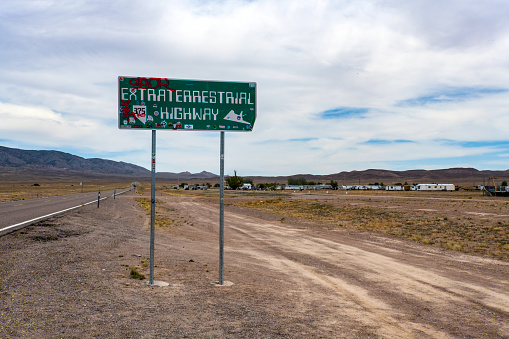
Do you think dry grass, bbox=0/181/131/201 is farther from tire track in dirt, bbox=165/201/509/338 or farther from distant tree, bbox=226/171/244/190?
distant tree, bbox=226/171/244/190

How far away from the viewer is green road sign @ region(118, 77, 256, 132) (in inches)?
303

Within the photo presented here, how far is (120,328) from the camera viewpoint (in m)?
5.29

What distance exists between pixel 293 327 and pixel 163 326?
6.50 ft

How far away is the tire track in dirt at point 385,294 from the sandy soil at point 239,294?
30mm

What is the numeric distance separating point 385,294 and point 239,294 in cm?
350

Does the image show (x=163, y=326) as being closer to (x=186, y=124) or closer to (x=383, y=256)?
(x=186, y=124)

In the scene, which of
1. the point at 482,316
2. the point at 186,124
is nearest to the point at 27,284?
the point at 186,124

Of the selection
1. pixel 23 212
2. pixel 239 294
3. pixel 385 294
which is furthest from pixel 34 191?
pixel 385 294

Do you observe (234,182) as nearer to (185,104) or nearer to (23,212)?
(23,212)

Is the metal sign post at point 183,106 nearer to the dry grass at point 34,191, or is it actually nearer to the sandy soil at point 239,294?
the sandy soil at point 239,294

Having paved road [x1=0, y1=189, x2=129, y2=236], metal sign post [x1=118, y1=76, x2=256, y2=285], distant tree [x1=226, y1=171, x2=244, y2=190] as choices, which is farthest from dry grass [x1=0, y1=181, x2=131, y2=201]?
metal sign post [x1=118, y1=76, x2=256, y2=285]

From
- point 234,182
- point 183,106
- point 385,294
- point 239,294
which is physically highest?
point 183,106

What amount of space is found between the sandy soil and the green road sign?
11.2 feet

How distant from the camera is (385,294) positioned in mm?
8609
